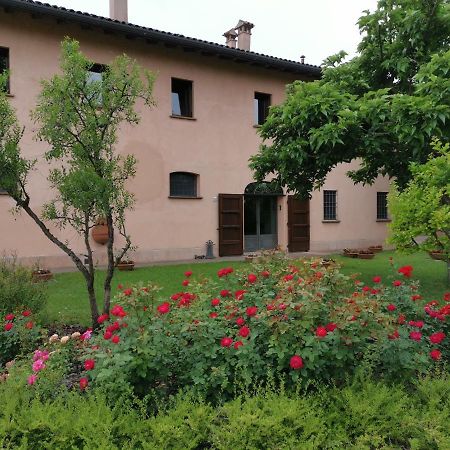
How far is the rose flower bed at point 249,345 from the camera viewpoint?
8.94 ft

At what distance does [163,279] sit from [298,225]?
7860 millimetres

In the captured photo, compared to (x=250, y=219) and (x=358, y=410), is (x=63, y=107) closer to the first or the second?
(x=358, y=410)

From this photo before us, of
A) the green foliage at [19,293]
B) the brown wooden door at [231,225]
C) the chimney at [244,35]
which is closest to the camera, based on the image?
the green foliage at [19,293]

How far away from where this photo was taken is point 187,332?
3.04 meters

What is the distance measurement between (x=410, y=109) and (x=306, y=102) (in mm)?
1695

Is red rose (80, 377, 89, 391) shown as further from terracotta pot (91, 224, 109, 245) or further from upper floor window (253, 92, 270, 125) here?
upper floor window (253, 92, 270, 125)

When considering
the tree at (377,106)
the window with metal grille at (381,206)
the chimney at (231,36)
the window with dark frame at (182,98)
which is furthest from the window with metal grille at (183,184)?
the window with metal grille at (381,206)

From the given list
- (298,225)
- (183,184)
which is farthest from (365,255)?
(183,184)

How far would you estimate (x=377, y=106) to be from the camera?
6.96 m

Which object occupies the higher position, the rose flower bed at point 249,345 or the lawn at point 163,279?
the rose flower bed at point 249,345

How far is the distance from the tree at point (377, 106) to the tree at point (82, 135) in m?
3.53

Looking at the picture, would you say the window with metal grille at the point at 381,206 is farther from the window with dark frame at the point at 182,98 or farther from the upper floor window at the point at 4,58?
the upper floor window at the point at 4,58

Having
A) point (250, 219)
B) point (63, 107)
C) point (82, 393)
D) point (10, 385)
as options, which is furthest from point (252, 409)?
point (250, 219)

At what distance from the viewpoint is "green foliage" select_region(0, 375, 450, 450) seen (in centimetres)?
235
